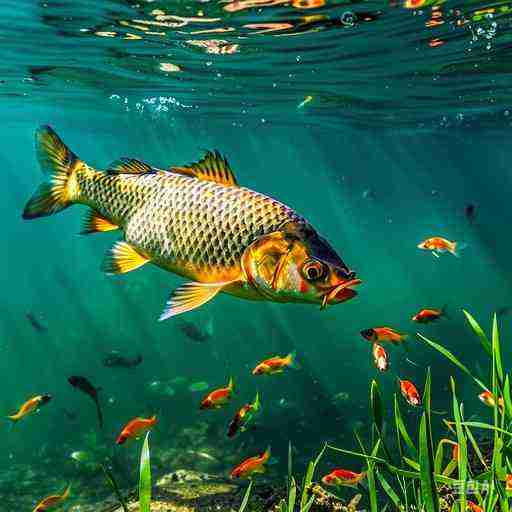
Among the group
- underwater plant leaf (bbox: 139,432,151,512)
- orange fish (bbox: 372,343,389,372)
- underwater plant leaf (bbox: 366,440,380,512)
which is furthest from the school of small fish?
orange fish (bbox: 372,343,389,372)

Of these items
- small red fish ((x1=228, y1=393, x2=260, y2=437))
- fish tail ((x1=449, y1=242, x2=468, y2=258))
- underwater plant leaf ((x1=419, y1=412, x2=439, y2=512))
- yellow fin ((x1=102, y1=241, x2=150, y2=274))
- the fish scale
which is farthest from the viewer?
fish tail ((x1=449, y1=242, x2=468, y2=258))

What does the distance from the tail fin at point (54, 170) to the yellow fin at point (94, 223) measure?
0.17m

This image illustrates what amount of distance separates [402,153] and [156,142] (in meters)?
22.5

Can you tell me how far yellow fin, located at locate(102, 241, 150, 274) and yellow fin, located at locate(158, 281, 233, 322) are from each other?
22.4 inches

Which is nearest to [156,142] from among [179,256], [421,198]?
[179,256]

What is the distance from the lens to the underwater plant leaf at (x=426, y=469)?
1801mm

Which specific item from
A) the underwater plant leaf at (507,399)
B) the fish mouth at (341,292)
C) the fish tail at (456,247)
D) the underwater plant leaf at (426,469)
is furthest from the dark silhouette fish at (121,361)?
the underwater plant leaf at (426,469)

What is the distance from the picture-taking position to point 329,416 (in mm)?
18094

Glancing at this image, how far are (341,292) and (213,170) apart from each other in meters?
1.16

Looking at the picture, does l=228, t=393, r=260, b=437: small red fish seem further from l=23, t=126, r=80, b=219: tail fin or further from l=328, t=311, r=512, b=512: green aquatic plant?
l=23, t=126, r=80, b=219: tail fin

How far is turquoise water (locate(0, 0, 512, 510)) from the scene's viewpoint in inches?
538

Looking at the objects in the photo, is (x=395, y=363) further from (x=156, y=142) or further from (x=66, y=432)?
(x=156, y=142)

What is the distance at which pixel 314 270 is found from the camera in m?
2.33

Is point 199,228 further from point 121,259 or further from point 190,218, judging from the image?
point 121,259
